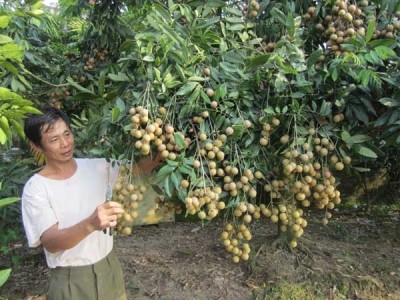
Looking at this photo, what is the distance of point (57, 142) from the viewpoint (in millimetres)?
1431

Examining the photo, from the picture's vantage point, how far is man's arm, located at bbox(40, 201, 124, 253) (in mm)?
1135

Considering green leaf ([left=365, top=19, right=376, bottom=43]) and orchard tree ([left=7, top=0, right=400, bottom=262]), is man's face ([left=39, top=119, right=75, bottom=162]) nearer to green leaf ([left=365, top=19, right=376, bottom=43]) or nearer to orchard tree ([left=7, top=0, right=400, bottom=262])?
orchard tree ([left=7, top=0, right=400, bottom=262])

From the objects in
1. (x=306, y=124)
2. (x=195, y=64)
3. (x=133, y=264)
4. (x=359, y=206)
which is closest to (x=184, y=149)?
(x=195, y=64)

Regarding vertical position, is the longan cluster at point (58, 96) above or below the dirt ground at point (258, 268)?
above

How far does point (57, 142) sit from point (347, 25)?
1061 millimetres

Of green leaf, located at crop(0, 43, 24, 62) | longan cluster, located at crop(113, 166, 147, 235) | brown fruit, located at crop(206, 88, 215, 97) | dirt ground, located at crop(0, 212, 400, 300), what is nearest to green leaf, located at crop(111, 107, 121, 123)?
longan cluster, located at crop(113, 166, 147, 235)

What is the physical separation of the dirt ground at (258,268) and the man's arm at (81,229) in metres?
1.15

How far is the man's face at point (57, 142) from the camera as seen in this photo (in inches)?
56.0

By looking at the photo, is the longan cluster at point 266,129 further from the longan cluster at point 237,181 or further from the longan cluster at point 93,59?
the longan cluster at point 93,59

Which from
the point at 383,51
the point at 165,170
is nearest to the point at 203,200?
the point at 165,170

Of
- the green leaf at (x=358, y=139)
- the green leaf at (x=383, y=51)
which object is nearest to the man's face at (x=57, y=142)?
the green leaf at (x=358, y=139)

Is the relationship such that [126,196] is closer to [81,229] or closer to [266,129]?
[81,229]

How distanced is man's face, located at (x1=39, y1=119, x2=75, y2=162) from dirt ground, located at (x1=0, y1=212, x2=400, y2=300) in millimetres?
1200

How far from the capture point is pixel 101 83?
4.96 ft
